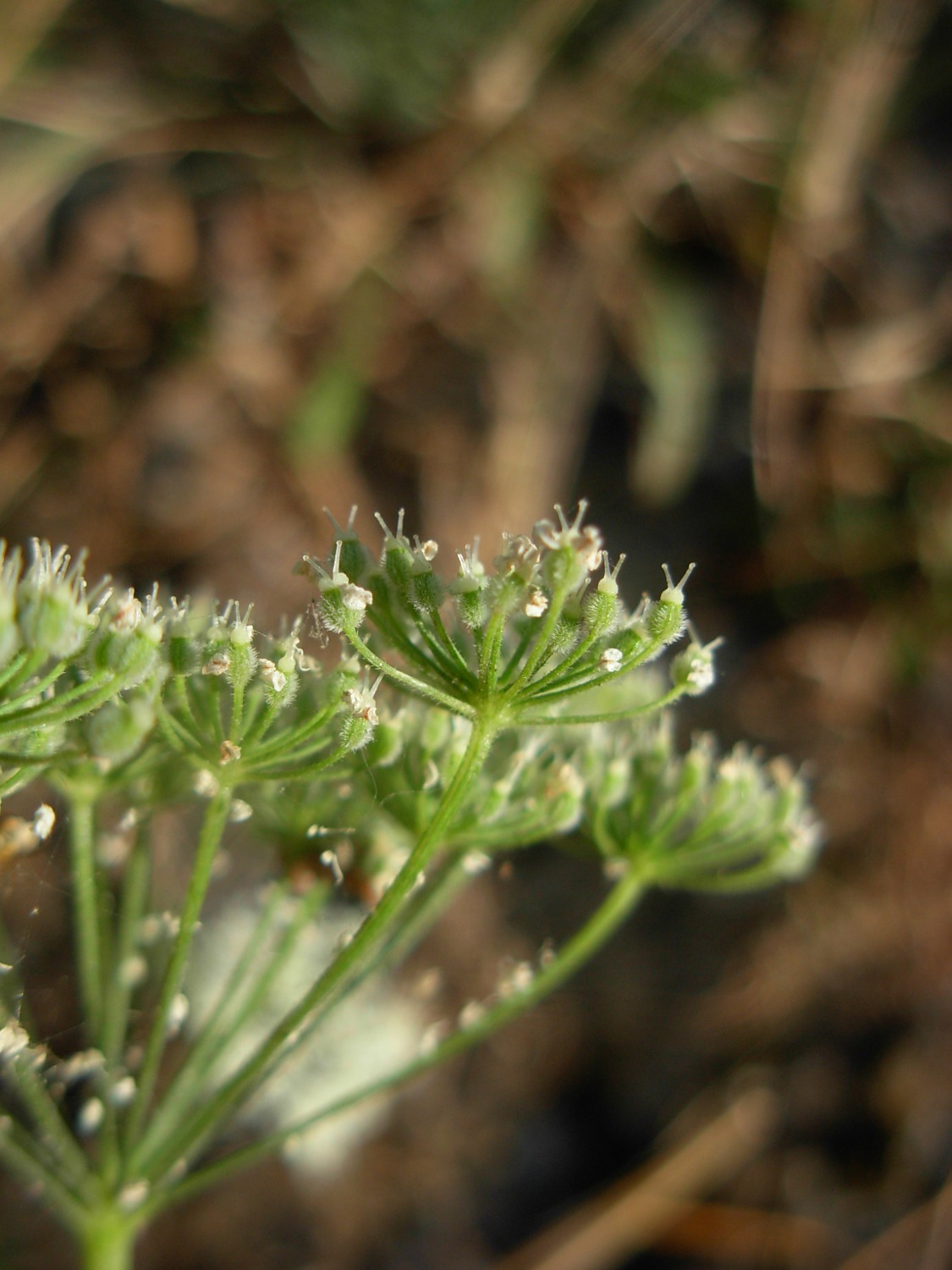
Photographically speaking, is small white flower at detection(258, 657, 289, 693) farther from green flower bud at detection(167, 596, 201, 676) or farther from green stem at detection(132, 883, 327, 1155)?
green stem at detection(132, 883, 327, 1155)

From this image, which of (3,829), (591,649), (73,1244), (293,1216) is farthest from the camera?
(293,1216)

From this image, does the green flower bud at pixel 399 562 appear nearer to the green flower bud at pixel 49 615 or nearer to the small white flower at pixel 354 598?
the small white flower at pixel 354 598

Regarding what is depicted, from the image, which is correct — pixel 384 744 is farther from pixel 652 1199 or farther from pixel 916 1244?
pixel 916 1244

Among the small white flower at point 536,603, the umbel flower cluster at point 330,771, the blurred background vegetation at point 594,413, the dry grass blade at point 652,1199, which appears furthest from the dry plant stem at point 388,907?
the dry grass blade at point 652,1199

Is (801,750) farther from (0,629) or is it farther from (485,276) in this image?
(0,629)

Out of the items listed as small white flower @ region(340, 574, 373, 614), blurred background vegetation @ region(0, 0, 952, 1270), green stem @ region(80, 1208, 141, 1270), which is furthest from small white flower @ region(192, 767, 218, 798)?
blurred background vegetation @ region(0, 0, 952, 1270)

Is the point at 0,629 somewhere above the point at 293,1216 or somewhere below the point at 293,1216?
above

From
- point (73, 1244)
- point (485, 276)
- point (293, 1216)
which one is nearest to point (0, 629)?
point (73, 1244)

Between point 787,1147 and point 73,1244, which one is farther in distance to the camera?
point 787,1147
